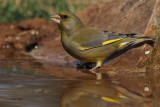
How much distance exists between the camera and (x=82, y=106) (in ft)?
9.78

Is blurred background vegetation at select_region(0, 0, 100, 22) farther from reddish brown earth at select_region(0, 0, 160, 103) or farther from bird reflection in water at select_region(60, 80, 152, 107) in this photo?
bird reflection in water at select_region(60, 80, 152, 107)

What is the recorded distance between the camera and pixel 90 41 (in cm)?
518

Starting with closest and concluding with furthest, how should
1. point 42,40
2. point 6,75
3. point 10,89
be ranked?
point 10,89
point 6,75
point 42,40

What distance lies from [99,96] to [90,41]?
197 centimetres

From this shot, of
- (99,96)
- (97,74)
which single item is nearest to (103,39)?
(97,74)

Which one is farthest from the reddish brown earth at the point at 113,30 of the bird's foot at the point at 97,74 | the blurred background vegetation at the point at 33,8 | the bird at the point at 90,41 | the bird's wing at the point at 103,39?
the blurred background vegetation at the point at 33,8

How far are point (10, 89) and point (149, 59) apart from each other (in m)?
2.30

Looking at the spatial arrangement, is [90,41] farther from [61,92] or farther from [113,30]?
[61,92]

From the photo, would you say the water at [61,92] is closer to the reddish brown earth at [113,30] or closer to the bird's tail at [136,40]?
the reddish brown earth at [113,30]

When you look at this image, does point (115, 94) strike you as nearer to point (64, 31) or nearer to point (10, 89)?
point (10, 89)

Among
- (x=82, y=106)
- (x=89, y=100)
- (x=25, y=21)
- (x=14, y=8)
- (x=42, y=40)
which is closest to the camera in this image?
(x=82, y=106)

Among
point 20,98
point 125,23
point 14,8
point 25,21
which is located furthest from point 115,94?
point 14,8

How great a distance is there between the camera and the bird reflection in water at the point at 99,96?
3048 millimetres

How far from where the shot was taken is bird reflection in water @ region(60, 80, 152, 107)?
3048mm
